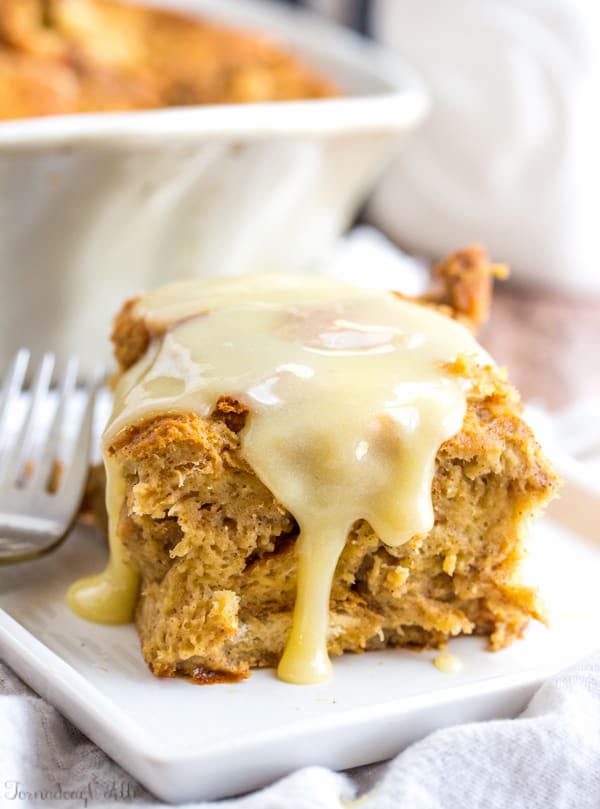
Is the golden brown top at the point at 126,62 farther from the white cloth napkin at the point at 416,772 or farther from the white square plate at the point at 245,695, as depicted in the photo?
the white cloth napkin at the point at 416,772

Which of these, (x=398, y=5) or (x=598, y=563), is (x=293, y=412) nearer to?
(x=598, y=563)

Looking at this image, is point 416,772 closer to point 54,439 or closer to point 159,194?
point 54,439

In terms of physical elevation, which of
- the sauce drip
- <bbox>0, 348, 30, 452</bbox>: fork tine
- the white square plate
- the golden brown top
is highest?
the sauce drip

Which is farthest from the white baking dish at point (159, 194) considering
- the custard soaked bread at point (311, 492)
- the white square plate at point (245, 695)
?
the white square plate at point (245, 695)

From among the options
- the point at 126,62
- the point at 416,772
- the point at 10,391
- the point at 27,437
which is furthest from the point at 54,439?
the point at 126,62

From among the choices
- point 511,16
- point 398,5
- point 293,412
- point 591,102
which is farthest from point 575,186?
point 293,412

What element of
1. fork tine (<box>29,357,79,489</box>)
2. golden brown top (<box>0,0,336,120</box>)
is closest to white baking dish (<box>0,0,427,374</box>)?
golden brown top (<box>0,0,336,120</box>)

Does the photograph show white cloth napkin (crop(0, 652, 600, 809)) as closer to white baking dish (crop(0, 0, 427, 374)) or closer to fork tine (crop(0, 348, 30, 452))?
fork tine (crop(0, 348, 30, 452))
